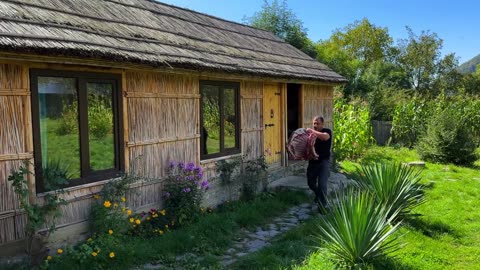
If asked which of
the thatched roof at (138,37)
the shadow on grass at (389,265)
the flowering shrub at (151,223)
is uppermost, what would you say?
the thatched roof at (138,37)

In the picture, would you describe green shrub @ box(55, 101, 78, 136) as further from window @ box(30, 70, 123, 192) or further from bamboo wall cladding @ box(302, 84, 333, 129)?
bamboo wall cladding @ box(302, 84, 333, 129)

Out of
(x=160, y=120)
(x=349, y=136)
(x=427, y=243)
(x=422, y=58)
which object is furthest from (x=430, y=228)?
(x=422, y=58)

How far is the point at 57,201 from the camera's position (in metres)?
5.11

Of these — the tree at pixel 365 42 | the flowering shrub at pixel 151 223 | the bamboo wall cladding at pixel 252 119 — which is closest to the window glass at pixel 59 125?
the flowering shrub at pixel 151 223

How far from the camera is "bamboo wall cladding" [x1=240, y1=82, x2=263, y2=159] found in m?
9.27

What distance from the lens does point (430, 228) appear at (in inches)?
281

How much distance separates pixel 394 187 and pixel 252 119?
12.0 ft

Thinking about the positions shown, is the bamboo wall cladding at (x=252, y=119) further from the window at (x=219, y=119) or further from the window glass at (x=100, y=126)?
the window glass at (x=100, y=126)

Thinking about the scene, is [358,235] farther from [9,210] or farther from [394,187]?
[9,210]

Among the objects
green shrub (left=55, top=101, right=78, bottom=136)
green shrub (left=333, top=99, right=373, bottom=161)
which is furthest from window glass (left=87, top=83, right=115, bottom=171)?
green shrub (left=333, top=99, right=373, bottom=161)

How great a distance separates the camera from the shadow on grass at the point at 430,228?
6.89m

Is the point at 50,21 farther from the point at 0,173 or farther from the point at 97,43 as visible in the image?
the point at 0,173

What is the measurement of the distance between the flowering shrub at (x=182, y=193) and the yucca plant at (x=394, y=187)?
115 inches

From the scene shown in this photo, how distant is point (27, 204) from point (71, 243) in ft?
3.19
